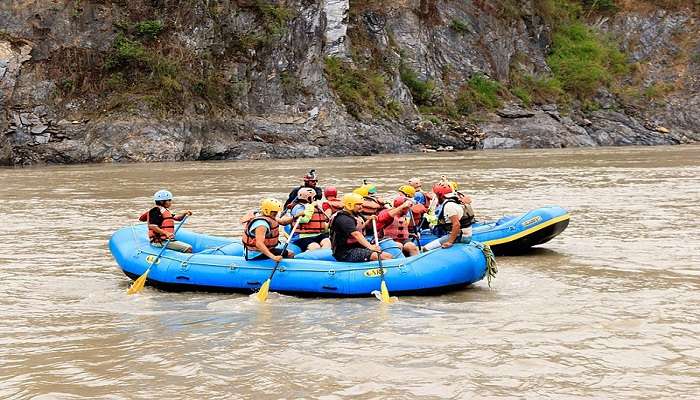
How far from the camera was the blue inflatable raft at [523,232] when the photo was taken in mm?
11023

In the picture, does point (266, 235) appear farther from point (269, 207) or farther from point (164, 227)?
point (164, 227)

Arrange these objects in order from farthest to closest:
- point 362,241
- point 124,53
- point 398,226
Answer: point 124,53 < point 398,226 < point 362,241

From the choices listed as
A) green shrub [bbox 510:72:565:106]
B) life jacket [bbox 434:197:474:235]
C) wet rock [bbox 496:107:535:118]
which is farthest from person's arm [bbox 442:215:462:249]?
green shrub [bbox 510:72:565:106]

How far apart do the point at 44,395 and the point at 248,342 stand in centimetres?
177

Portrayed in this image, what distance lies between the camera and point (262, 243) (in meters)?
8.66

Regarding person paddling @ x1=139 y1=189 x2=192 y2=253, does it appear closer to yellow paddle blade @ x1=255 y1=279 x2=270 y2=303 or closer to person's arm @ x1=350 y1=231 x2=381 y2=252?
yellow paddle blade @ x1=255 y1=279 x2=270 y2=303

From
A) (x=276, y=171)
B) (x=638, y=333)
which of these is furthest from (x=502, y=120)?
(x=638, y=333)

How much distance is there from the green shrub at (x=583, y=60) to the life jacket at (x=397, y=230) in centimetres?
4031

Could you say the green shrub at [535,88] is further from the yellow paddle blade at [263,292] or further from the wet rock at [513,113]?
the yellow paddle blade at [263,292]

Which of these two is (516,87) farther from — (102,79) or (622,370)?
(622,370)

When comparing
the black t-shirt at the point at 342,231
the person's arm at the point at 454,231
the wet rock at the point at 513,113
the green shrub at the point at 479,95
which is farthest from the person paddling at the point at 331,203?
the wet rock at the point at 513,113

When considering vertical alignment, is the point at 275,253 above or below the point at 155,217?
below

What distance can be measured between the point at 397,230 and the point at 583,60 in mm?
44249

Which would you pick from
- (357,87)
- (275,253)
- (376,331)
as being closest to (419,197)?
(275,253)
